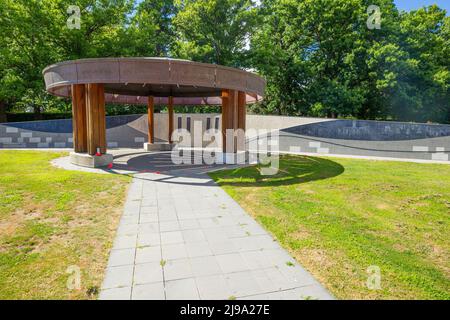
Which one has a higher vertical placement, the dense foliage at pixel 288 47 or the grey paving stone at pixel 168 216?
the dense foliage at pixel 288 47

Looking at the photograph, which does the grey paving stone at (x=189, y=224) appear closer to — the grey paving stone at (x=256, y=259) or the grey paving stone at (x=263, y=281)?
the grey paving stone at (x=256, y=259)

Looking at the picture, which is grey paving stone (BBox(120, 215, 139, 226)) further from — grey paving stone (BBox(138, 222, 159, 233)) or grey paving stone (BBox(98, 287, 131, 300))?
grey paving stone (BBox(98, 287, 131, 300))

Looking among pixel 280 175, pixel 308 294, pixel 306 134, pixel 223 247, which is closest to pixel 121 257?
pixel 223 247

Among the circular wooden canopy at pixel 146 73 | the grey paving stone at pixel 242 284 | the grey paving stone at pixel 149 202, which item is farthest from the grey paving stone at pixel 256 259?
the circular wooden canopy at pixel 146 73

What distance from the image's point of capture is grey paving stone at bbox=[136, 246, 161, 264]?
167 inches

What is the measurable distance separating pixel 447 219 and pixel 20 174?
13.5 meters

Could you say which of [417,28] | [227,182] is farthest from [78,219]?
[417,28]

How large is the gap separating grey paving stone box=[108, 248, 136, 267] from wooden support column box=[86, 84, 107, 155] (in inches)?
314

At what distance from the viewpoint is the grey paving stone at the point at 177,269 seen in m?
3.80

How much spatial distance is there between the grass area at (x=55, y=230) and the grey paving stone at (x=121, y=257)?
4.2 inches

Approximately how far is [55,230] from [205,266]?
10.8ft

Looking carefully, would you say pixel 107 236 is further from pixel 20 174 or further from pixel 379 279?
pixel 20 174

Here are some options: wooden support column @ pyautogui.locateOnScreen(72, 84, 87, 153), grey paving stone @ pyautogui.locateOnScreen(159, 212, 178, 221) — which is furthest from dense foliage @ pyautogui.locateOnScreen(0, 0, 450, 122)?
grey paving stone @ pyautogui.locateOnScreen(159, 212, 178, 221)

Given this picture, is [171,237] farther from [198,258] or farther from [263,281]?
[263,281]
